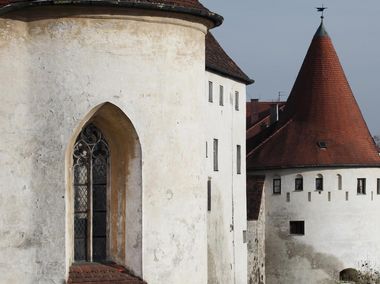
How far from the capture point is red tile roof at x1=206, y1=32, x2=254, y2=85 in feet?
121

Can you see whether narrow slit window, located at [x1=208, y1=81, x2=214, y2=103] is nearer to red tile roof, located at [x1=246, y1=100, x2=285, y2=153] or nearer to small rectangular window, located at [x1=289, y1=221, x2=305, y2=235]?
small rectangular window, located at [x1=289, y1=221, x2=305, y2=235]

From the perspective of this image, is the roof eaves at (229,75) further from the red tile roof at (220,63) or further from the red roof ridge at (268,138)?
the red roof ridge at (268,138)

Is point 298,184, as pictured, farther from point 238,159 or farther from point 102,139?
point 102,139

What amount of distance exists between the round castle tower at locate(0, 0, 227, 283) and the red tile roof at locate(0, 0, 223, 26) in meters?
0.03

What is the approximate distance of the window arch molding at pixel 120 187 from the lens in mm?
19703

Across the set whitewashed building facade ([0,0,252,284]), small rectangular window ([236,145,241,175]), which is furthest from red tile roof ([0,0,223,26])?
small rectangular window ([236,145,241,175])

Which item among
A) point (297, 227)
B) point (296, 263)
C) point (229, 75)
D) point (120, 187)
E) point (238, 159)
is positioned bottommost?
point (296, 263)

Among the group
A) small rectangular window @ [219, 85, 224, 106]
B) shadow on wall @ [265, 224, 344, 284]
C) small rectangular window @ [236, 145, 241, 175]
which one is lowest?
shadow on wall @ [265, 224, 344, 284]

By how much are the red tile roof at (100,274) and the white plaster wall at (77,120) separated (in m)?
0.37

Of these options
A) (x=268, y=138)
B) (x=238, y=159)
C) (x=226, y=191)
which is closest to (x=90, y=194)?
(x=226, y=191)

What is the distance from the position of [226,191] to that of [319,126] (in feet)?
41.1

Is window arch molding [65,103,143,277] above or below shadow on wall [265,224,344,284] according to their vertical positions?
above

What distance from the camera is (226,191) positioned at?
3950 cm

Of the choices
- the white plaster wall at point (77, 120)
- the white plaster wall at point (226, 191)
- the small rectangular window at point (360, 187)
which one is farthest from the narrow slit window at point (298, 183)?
the white plaster wall at point (77, 120)
